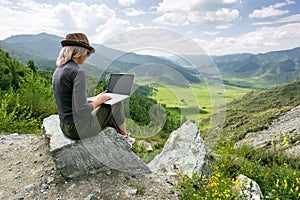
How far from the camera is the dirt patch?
3.99 meters

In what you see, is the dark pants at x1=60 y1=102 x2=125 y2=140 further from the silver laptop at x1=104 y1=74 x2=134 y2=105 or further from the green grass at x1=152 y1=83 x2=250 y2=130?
the green grass at x1=152 y1=83 x2=250 y2=130

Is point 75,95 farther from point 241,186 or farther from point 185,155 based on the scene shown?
point 241,186

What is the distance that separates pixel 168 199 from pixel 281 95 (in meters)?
91.3

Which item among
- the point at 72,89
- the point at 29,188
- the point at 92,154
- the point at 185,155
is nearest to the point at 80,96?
the point at 72,89

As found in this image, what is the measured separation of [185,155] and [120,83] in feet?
7.50

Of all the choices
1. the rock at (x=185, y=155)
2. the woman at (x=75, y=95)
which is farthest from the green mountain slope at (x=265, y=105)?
the woman at (x=75, y=95)

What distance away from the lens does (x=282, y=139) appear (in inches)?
175

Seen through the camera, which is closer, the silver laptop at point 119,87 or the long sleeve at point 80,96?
the long sleeve at point 80,96

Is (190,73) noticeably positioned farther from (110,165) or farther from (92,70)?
(110,165)

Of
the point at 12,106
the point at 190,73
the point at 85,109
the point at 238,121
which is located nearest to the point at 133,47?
the point at 190,73

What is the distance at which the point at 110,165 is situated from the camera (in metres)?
4.52

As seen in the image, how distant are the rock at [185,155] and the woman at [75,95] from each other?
179 centimetres

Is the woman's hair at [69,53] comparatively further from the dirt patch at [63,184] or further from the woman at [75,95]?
the dirt patch at [63,184]

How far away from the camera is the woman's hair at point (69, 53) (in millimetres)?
3745
